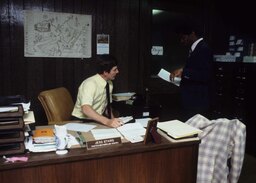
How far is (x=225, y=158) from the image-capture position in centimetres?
175

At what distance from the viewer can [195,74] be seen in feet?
8.84

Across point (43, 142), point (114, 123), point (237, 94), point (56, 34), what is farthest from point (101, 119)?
point (237, 94)

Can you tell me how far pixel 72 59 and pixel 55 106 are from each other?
844mm

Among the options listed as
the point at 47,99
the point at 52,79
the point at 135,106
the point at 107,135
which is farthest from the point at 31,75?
the point at 107,135

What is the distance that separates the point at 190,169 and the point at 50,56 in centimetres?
202

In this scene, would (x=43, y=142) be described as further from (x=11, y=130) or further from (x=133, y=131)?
(x=133, y=131)

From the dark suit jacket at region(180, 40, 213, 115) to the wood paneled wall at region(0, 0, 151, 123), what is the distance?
0.81 metres

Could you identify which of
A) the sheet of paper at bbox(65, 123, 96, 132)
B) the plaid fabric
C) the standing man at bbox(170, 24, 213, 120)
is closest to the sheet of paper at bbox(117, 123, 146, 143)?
the sheet of paper at bbox(65, 123, 96, 132)

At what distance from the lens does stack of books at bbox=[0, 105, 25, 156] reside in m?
1.32

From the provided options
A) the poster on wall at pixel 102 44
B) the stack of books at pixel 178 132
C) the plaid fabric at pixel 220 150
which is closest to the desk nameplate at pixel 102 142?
the stack of books at pixel 178 132

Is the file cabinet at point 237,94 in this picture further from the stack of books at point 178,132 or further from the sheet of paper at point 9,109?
the sheet of paper at point 9,109

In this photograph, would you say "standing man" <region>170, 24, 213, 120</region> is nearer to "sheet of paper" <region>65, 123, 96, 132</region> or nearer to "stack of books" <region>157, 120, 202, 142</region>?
"stack of books" <region>157, 120, 202, 142</region>

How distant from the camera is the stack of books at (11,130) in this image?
132cm

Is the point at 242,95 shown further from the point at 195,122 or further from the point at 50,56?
the point at 50,56
